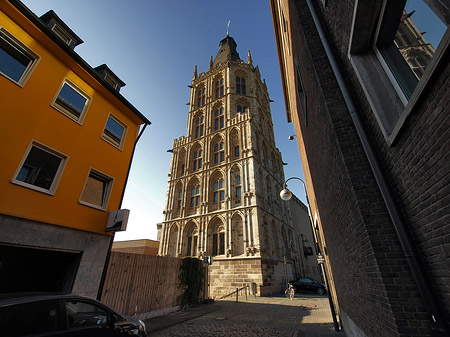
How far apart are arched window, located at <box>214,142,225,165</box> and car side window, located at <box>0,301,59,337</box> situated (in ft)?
73.5

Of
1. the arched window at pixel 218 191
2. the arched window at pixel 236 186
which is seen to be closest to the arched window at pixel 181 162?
the arched window at pixel 218 191

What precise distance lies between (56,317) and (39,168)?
17.4 ft

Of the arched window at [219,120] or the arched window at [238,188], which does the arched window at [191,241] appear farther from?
the arched window at [219,120]

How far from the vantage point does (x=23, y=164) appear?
5.96 meters

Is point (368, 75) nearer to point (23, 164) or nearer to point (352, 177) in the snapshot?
point (352, 177)

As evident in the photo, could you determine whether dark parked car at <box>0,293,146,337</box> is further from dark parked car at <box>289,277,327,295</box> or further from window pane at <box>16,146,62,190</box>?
dark parked car at <box>289,277,327,295</box>

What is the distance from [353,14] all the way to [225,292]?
1987 cm

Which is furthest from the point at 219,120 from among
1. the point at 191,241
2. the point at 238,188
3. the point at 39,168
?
the point at 39,168

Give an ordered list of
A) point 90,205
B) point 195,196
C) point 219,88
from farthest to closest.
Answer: point 219,88, point 195,196, point 90,205

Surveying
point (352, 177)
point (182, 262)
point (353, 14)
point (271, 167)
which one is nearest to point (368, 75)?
point (353, 14)

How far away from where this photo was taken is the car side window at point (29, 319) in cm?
238

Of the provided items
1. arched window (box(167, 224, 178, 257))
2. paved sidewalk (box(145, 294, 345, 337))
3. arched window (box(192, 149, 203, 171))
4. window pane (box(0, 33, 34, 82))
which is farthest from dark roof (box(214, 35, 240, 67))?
paved sidewalk (box(145, 294, 345, 337))

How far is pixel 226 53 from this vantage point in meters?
37.2

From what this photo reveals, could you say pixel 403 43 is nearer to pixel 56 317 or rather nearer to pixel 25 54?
pixel 56 317
